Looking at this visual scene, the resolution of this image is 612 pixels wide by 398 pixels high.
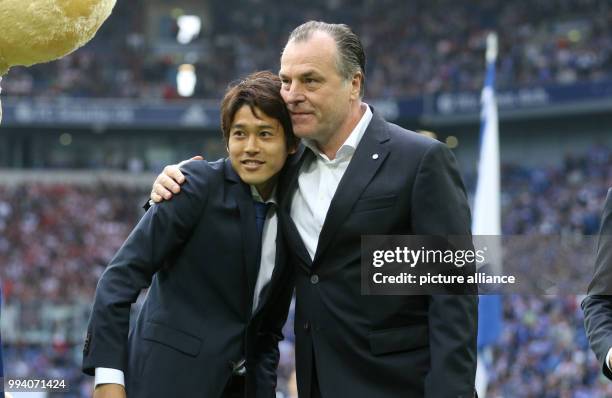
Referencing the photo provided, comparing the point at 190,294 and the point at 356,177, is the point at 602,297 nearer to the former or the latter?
the point at 356,177

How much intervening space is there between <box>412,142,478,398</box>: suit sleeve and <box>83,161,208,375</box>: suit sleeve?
69 centimetres

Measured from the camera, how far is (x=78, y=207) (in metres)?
27.7

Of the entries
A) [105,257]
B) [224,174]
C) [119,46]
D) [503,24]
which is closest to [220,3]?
[119,46]

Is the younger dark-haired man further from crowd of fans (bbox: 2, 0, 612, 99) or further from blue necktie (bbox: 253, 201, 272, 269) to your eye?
crowd of fans (bbox: 2, 0, 612, 99)

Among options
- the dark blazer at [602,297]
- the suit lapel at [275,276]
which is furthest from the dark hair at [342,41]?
the dark blazer at [602,297]

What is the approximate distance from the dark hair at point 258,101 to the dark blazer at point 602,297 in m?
1.10

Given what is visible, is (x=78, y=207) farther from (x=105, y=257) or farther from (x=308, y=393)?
(x=308, y=393)

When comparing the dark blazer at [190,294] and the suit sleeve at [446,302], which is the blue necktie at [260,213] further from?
the suit sleeve at [446,302]

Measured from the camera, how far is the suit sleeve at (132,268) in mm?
2998

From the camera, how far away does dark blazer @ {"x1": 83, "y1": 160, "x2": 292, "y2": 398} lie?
3045 millimetres

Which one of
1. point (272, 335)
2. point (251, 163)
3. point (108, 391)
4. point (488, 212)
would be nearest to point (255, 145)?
point (251, 163)

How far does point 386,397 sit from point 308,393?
0.87ft

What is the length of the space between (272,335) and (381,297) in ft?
1.62

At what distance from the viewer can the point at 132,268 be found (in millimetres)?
3059
